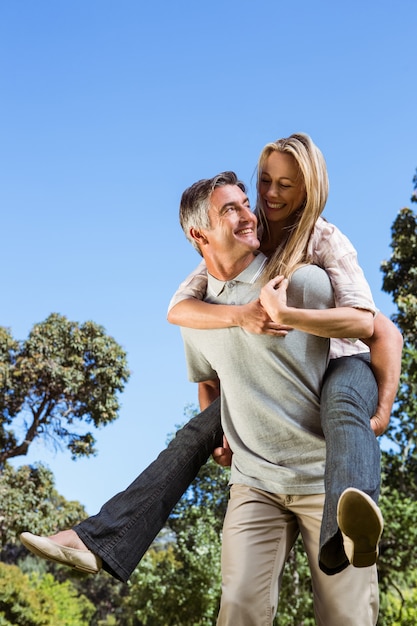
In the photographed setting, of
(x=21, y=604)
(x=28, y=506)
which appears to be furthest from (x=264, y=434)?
(x=21, y=604)

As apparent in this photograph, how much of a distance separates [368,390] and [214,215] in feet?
2.71

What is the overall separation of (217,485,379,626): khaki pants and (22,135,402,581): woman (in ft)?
0.88

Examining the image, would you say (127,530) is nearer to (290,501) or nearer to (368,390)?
(290,501)

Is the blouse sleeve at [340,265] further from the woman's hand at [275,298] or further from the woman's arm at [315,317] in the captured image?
the woman's hand at [275,298]

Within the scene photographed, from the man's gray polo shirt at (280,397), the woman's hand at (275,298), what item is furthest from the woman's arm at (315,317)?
the man's gray polo shirt at (280,397)

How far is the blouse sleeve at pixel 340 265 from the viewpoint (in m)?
2.49

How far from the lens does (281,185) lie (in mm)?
2715

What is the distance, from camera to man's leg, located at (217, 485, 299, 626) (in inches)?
96.4

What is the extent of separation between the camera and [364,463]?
7.18 ft

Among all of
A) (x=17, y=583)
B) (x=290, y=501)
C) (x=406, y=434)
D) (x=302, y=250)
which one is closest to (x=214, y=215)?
(x=302, y=250)

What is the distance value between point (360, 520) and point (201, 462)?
0.96m

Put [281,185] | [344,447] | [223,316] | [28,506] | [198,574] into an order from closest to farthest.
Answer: [344,447]
[223,316]
[281,185]
[198,574]
[28,506]

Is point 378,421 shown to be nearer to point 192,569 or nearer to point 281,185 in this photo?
point 281,185

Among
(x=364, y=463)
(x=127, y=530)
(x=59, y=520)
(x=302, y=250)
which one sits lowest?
(x=127, y=530)
